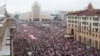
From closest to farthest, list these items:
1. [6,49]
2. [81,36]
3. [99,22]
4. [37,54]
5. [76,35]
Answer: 1. [6,49]
2. [37,54]
3. [99,22]
4. [81,36]
5. [76,35]

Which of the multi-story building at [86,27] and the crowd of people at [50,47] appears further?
the multi-story building at [86,27]

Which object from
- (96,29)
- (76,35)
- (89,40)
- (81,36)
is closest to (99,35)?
(96,29)

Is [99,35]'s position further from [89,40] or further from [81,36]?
[81,36]

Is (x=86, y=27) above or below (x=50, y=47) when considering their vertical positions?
above

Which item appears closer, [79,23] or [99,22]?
[99,22]

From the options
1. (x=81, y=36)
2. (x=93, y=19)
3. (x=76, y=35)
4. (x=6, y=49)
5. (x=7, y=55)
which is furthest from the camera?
(x=76, y=35)

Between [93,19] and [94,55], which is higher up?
[93,19]

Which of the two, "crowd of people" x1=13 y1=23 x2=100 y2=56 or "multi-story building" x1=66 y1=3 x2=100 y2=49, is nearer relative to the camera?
"crowd of people" x1=13 y1=23 x2=100 y2=56

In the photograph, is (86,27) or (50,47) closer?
(50,47)
